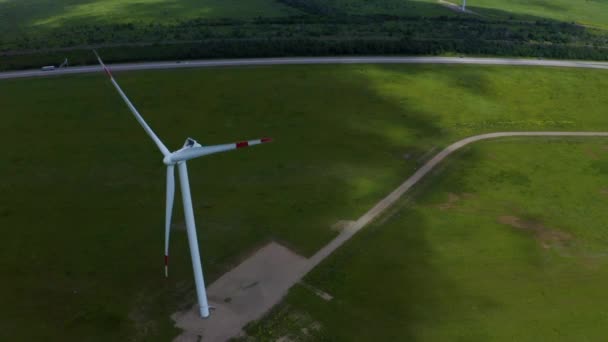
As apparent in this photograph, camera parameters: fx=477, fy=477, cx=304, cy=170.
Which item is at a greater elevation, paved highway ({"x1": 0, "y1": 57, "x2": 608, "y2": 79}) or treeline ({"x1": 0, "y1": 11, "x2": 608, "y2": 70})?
treeline ({"x1": 0, "y1": 11, "x2": 608, "y2": 70})

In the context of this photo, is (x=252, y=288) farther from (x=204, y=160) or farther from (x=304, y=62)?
(x=304, y=62)

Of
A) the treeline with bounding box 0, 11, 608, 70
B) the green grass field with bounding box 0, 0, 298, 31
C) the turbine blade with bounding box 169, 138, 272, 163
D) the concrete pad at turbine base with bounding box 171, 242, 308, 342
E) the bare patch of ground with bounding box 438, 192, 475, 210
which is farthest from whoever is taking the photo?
the green grass field with bounding box 0, 0, 298, 31

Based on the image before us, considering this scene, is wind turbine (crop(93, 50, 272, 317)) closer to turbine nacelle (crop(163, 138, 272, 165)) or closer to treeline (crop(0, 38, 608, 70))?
turbine nacelle (crop(163, 138, 272, 165))

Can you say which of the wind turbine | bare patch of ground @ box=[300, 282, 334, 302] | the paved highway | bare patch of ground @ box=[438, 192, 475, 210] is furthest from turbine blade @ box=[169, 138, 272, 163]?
the paved highway

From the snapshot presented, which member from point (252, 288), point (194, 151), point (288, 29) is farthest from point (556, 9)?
point (194, 151)

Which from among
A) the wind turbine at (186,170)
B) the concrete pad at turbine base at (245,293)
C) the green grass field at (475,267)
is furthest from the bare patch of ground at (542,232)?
the wind turbine at (186,170)

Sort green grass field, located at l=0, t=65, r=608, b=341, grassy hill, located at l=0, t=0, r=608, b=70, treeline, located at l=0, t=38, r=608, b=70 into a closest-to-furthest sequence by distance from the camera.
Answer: green grass field, located at l=0, t=65, r=608, b=341, treeline, located at l=0, t=38, r=608, b=70, grassy hill, located at l=0, t=0, r=608, b=70
